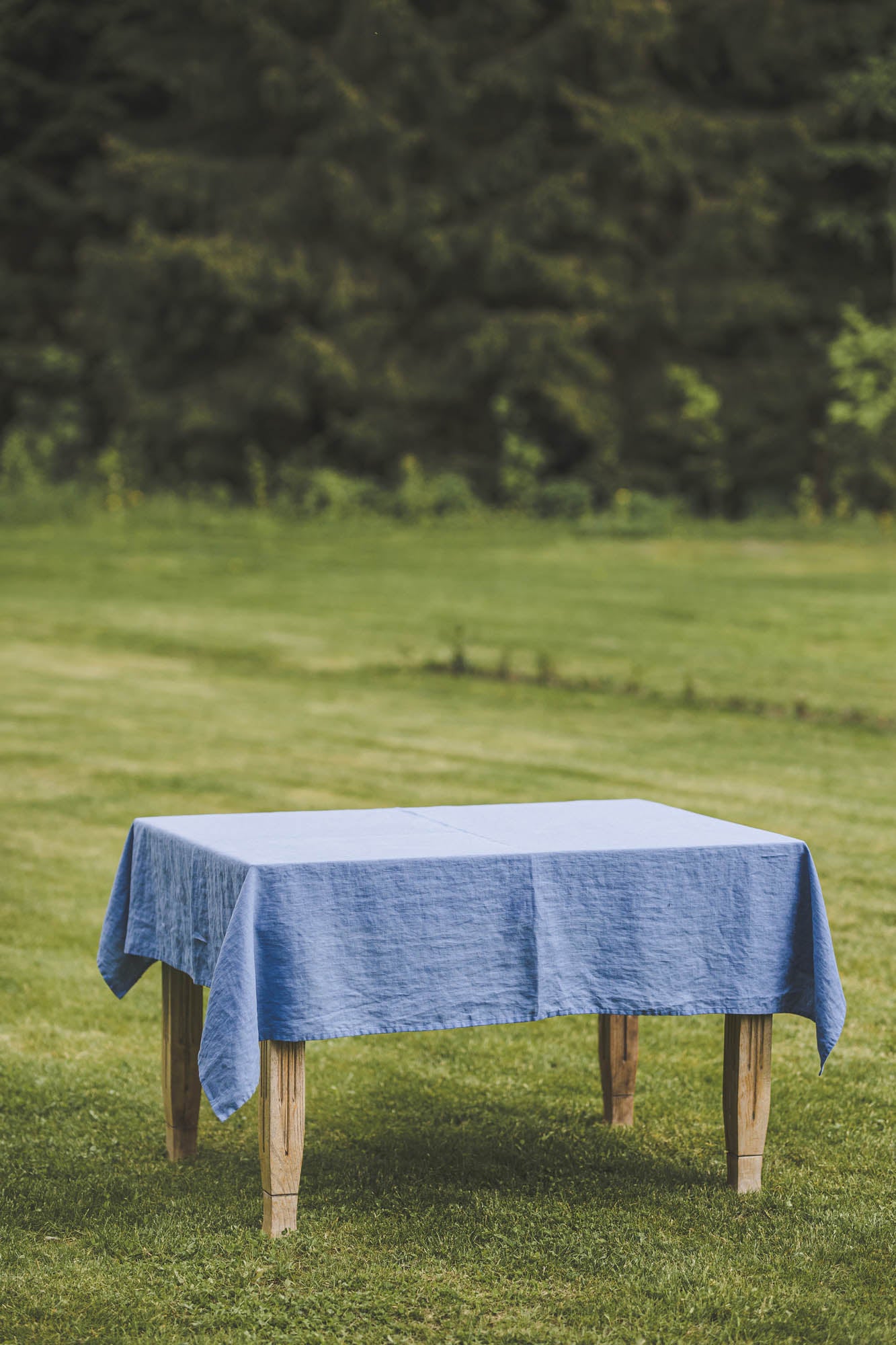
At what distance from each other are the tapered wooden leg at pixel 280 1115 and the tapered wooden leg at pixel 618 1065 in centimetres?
133

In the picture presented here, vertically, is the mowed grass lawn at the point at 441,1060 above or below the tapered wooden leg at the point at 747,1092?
below

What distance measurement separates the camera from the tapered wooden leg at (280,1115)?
4.46 m

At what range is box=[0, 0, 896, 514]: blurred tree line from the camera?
31.7 m

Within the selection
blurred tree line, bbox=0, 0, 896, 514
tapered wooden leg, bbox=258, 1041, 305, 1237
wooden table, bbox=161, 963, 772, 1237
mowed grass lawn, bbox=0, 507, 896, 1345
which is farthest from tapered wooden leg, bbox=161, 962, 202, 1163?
blurred tree line, bbox=0, 0, 896, 514

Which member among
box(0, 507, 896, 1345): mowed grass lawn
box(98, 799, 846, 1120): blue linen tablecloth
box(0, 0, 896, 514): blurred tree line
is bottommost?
box(0, 507, 896, 1345): mowed grass lawn

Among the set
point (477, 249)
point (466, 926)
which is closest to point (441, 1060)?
point (466, 926)

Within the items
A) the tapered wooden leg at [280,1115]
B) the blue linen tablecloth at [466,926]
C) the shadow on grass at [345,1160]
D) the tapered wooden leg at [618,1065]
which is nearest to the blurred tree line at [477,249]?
the shadow on grass at [345,1160]

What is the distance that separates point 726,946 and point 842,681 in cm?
1074

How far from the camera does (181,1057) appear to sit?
203 inches

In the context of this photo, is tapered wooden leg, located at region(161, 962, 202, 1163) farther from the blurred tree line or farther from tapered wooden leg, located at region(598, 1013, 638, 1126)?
the blurred tree line

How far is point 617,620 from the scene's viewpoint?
61.2ft

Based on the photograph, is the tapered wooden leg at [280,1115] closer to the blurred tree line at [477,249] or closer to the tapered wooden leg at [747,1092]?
the tapered wooden leg at [747,1092]

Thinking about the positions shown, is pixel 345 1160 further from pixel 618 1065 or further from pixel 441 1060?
pixel 441 1060

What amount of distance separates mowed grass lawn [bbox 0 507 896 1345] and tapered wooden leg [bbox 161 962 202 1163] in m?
0.11
